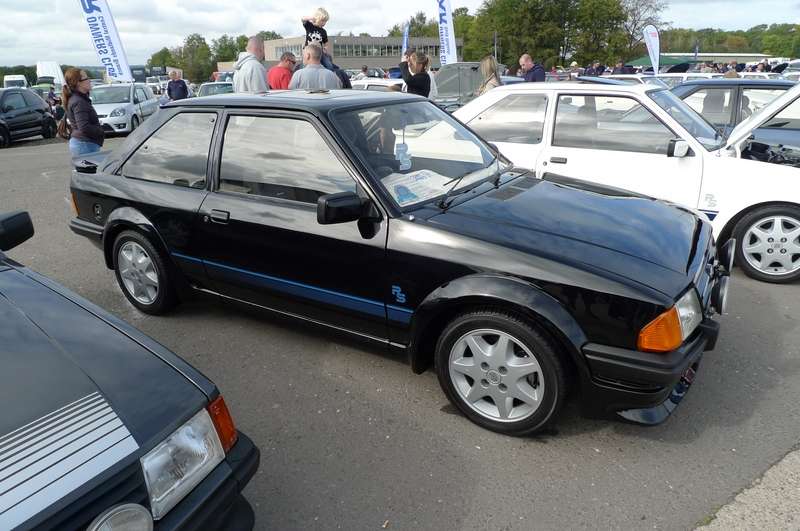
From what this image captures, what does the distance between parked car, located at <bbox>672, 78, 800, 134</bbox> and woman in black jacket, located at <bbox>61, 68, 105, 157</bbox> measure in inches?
280

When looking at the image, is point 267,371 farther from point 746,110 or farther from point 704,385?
point 746,110

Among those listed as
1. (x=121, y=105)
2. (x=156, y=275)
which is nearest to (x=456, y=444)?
(x=156, y=275)

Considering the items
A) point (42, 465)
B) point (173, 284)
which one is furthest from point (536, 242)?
point (173, 284)

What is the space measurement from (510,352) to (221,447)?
4.62 ft

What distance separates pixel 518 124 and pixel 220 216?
329 cm

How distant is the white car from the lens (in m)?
4.52

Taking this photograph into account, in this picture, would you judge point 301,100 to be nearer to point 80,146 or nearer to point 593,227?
point 593,227

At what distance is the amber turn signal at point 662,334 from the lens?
234 cm

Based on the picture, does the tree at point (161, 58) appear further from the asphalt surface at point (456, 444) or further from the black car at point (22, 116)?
the asphalt surface at point (456, 444)

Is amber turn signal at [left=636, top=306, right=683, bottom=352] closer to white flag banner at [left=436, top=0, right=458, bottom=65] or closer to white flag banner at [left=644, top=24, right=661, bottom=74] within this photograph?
white flag banner at [left=436, top=0, right=458, bottom=65]

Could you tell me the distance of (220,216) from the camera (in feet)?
11.1

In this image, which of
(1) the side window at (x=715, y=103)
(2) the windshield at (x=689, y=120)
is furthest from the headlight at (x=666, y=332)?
(1) the side window at (x=715, y=103)

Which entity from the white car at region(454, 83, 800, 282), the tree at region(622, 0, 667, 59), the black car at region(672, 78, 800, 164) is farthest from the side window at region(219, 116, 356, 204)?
the tree at region(622, 0, 667, 59)

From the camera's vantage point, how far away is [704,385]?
316cm
